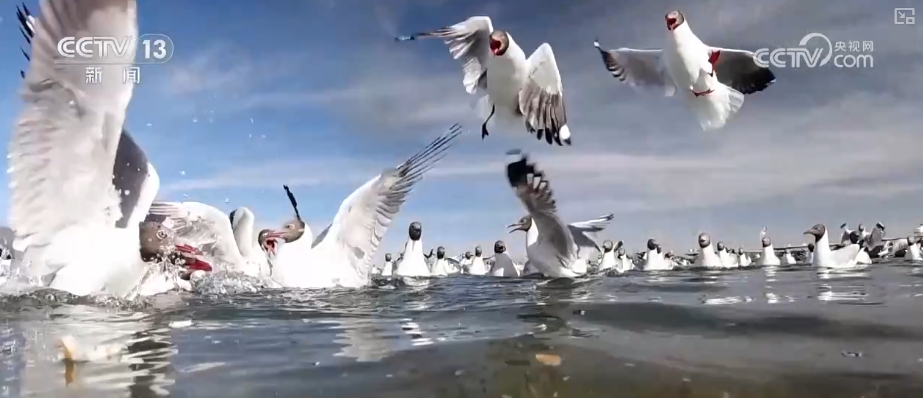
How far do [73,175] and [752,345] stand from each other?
409 cm

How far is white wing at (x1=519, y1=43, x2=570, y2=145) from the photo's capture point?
889cm

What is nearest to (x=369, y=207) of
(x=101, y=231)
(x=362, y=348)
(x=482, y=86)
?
(x=482, y=86)

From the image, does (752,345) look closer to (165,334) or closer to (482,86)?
(165,334)

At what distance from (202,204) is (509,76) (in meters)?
4.05

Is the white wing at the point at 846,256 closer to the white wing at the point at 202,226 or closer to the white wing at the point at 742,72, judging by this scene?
the white wing at the point at 742,72

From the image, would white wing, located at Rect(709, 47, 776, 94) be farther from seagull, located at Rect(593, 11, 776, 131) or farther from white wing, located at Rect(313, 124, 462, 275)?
white wing, located at Rect(313, 124, 462, 275)

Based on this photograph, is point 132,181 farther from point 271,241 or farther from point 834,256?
point 834,256

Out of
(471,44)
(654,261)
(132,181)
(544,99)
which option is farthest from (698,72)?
(654,261)

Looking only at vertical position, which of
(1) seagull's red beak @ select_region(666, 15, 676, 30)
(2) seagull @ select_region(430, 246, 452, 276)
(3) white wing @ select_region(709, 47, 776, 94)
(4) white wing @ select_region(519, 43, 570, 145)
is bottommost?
(2) seagull @ select_region(430, 246, 452, 276)

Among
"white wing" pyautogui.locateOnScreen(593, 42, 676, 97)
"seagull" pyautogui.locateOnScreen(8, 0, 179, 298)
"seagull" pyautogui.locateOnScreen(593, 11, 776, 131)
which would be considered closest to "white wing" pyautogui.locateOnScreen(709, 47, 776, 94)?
"seagull" pyautogui.locateOnScreen(593, 11, 776, 131)

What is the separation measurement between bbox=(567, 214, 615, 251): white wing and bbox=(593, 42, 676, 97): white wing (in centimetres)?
230

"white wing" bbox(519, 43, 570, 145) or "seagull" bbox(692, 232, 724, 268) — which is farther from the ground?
"white wing" bbox(519, 43, 570, 145)

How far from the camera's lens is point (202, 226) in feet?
29.3

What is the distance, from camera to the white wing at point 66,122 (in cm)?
422
